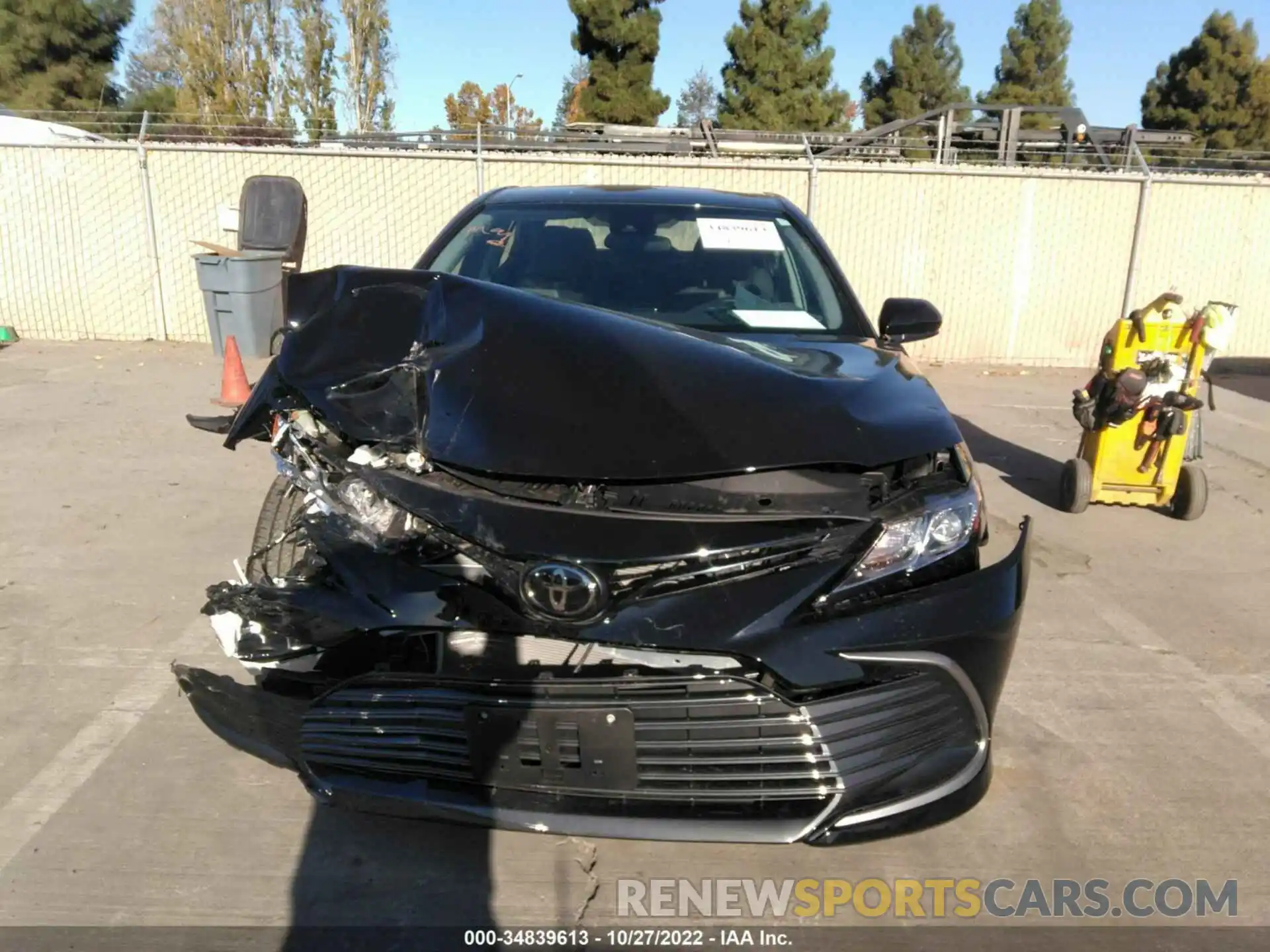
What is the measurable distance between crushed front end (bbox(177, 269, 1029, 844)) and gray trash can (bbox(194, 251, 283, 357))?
7.90 m

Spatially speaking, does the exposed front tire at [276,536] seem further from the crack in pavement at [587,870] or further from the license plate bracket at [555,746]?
the crack in pavement at [587,870]

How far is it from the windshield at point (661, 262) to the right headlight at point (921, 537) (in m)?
1.36

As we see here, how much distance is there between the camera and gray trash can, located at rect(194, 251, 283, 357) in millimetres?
9781

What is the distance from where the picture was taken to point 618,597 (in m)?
2.23

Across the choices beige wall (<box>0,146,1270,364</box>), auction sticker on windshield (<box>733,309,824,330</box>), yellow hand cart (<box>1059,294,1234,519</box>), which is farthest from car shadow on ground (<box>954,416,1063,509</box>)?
beige wall (<box>0,146,1270,364</box>)

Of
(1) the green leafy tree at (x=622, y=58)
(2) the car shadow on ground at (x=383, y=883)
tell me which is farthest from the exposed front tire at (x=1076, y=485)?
(1) the green leafy tree at (x=622, y=58)

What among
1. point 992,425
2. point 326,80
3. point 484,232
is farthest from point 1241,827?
point 326,80

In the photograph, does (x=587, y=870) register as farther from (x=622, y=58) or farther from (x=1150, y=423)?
(x=622, y=58)

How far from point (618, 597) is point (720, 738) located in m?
0.38

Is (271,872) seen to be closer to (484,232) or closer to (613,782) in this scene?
(613,782)

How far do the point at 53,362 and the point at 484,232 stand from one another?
754 cm

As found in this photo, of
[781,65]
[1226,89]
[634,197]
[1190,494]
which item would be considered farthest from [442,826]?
[1226,89]

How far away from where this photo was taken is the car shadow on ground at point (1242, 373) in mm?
11048

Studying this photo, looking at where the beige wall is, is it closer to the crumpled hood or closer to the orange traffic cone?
the orange traffic cone
